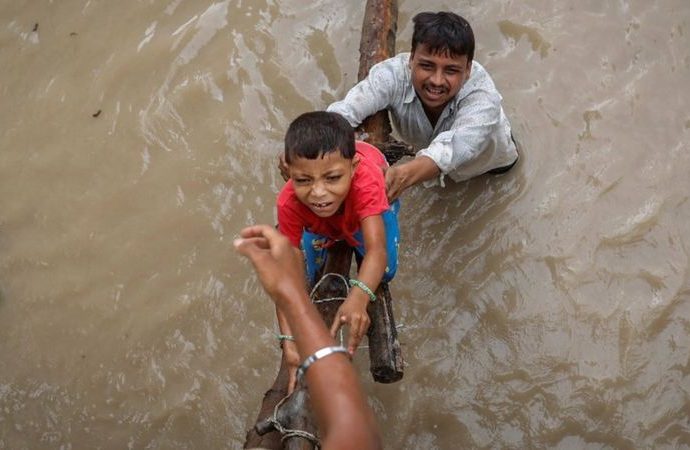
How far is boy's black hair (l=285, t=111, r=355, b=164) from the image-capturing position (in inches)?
96.0

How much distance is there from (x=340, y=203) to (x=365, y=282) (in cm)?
31

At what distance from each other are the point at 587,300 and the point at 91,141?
280 centimetres

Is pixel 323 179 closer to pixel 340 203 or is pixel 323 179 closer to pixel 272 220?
pixel 340 203

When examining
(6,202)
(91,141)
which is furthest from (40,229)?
(91,141)

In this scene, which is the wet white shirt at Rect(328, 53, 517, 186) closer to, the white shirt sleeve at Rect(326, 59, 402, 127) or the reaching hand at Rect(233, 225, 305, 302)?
the white shirt sleeve at Rect(326, 59, 402, 127)

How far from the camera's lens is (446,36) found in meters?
3.03

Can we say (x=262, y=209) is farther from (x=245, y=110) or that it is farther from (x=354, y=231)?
(x=354, y=231)

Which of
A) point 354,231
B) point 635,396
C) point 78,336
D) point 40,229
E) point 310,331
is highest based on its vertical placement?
point 310,331

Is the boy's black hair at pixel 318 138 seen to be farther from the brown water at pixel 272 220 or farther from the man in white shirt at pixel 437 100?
the brown water at pixel 272 220

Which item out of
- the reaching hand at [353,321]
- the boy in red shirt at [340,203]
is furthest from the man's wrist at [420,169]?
the reaching hand at [353,321]

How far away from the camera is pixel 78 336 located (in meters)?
3.57

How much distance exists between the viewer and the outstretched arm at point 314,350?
1.77 meters

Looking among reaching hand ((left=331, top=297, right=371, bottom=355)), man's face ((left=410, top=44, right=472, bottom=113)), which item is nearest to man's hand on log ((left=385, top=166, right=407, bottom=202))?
man's face ((left=410, top=44, right=472, bottom=113))

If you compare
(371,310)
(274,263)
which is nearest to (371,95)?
(371,310)
